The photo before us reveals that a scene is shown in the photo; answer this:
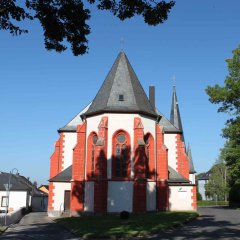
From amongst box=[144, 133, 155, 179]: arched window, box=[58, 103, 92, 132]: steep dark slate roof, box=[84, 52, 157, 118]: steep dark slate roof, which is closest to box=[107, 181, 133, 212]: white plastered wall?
box=[144, 133, 155, 179]: arched window

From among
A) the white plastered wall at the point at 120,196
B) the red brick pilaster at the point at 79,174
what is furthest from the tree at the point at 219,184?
the white plastered wall at the point at 120,196

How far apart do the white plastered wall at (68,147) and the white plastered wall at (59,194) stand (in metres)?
2.93

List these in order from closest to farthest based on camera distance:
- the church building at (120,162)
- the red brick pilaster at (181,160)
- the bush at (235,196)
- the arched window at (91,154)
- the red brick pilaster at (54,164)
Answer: the church building at (120,162) → the arched window at (91,154) → the red brick pilaster at (181,160) → the red brick pilaster at (54,164) → the bush at (235,196)

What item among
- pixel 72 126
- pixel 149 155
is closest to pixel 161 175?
pixel 149 155

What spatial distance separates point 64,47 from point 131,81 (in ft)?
66.9

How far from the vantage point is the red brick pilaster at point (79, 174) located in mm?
29469

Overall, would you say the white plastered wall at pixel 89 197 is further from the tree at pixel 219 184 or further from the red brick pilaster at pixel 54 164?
the tree at pixel 219 184

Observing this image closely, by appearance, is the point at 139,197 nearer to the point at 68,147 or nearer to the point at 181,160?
the point at 181,160

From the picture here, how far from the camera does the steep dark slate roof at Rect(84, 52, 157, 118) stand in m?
30.1

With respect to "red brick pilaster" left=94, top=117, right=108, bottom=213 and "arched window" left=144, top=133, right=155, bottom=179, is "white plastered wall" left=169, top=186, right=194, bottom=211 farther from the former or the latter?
"red brick pilaster" left=94, top=117, right=108, bottom=213

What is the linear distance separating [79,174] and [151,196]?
6.22 m

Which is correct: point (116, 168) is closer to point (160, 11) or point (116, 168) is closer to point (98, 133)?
point (98, 133)

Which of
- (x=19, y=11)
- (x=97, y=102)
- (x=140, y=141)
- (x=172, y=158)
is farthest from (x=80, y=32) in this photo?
(x=172, y=158)

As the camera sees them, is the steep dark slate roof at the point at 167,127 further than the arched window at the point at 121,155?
Yes
